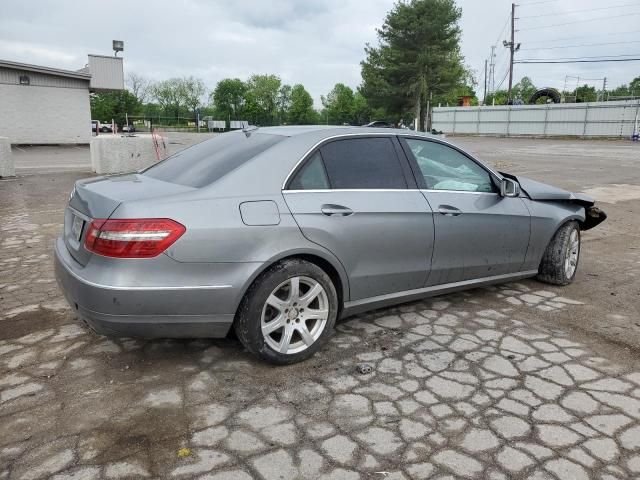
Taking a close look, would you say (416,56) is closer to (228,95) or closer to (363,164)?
(363,164)

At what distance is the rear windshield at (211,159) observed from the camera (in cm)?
340

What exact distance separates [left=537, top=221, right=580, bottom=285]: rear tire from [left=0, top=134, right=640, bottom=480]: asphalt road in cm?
43

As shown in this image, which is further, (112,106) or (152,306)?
(112,106)

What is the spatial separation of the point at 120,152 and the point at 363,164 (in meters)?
10.4

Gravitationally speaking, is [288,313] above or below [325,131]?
below

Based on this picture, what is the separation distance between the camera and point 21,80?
76.4 ft

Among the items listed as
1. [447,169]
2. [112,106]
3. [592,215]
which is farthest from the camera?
Answer: [112,106]

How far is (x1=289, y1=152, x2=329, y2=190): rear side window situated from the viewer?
3.39 meters

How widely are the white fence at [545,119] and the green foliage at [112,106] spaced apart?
4199 centimetres

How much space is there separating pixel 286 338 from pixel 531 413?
1.47 metres

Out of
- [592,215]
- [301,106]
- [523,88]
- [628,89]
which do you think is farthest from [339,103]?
[592,215]

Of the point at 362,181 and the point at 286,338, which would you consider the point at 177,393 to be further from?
the point at 362,181

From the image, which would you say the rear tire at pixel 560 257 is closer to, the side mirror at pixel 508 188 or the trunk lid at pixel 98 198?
the side mirror at pixel 508 188

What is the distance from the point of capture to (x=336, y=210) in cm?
345
